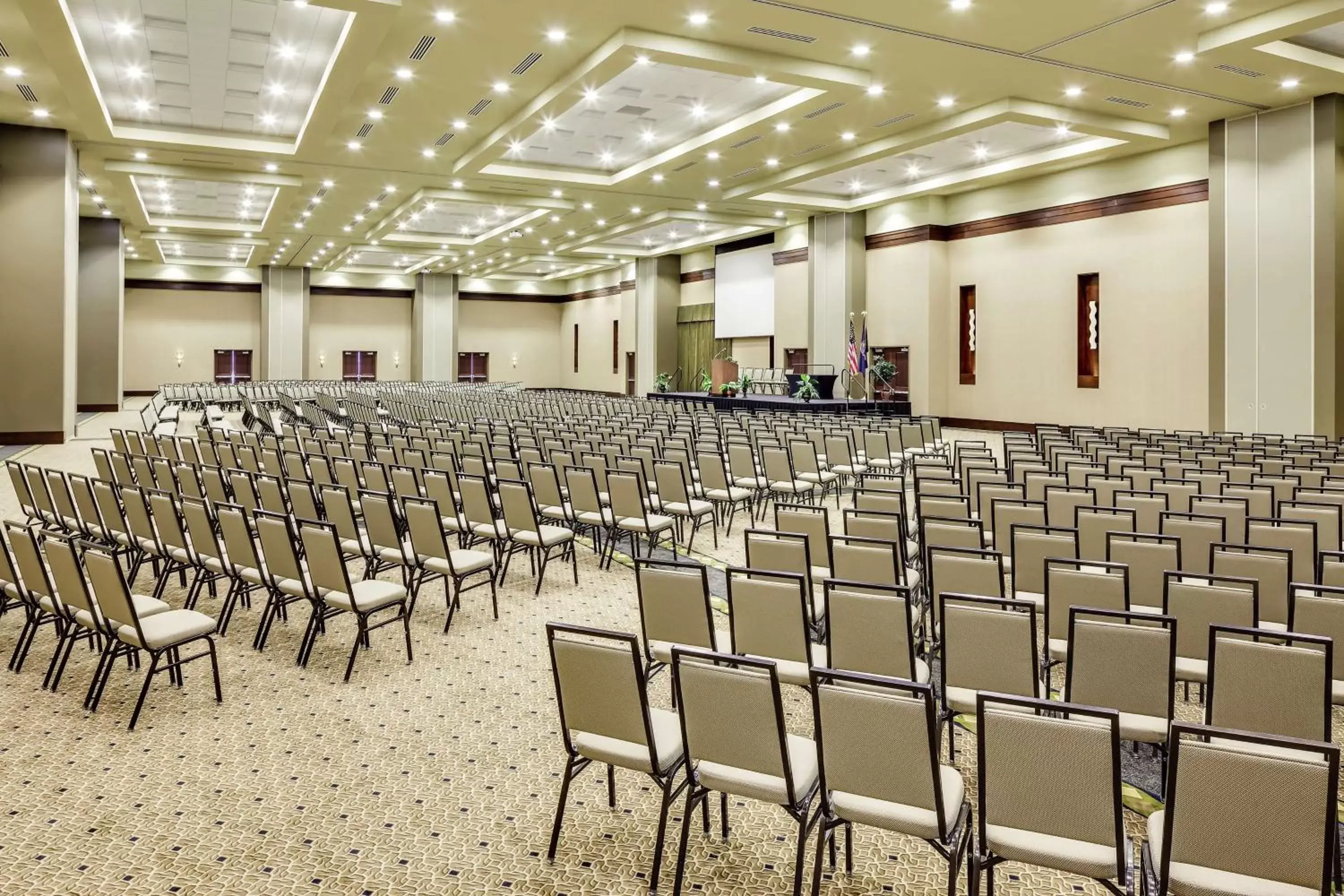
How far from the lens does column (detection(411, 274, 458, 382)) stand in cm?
3722

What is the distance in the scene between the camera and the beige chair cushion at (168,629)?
4160 millimetres

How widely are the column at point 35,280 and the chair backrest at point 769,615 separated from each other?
16105mm

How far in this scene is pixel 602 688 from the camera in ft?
9.75

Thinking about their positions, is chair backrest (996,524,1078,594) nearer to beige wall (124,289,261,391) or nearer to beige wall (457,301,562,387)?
beige wall (457,301,562,387)

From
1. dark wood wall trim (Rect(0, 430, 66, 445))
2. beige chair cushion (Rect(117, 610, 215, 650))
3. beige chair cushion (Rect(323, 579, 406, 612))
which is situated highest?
dark wood wall trim (Rect(0, 430, 66, 445))

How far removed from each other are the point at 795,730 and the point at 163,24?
37.0 feet

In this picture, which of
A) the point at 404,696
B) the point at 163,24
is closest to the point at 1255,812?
the point at 404,696

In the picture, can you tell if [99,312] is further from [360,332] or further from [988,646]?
[988,646]

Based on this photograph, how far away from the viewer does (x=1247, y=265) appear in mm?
13875

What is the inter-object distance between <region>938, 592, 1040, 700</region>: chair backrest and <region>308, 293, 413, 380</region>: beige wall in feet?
121

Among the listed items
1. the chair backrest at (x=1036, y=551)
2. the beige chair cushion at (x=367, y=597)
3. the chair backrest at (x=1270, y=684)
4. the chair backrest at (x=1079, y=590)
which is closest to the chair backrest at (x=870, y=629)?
the chair backrest at (x=1079, y=590)

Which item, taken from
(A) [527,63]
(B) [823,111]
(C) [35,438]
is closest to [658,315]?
(B) [823,111]

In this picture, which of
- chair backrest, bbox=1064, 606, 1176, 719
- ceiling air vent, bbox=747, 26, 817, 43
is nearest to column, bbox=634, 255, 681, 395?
ceiling air vent, bbox=747, 26, 817, 43

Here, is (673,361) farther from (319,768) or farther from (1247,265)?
(319,768)
